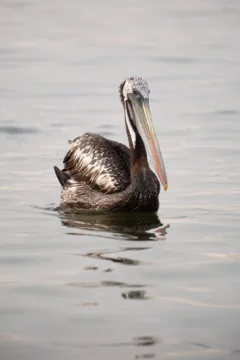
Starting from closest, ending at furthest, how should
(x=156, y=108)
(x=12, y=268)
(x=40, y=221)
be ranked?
1. (x=12, y=268)
2. (x=40, y=221)
3. (x=156, y=108)

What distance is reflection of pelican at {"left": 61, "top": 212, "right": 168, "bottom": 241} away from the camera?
328 inches

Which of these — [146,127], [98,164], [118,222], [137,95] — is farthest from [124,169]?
[118,222]

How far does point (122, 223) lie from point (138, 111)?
1025mm

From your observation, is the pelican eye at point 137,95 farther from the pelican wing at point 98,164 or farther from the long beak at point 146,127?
the pelican wing at point 98,164

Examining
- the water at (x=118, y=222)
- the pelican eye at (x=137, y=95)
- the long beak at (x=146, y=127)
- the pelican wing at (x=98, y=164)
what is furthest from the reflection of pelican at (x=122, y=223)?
the pelican eye at (x=137, y=95)

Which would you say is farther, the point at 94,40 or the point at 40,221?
the point at 94,40

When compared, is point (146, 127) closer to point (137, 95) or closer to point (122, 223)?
point (137, 95)

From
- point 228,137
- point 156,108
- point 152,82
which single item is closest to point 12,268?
point 228,137

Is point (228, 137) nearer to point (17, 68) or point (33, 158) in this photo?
point (33, 158)

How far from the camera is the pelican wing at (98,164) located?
9633 millimetres

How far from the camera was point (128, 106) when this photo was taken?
374 inches

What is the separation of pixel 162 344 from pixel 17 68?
12794mm

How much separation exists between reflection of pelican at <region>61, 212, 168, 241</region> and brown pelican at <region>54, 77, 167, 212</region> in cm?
14

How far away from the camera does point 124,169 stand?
9812 millimetres
